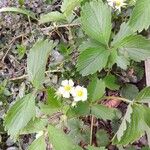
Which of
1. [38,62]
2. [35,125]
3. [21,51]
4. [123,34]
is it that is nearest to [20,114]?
[35,125]

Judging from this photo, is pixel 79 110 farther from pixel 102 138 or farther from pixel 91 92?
pixel 102 138

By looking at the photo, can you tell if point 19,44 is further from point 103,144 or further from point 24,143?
point 103,144

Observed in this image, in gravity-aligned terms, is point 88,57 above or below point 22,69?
above

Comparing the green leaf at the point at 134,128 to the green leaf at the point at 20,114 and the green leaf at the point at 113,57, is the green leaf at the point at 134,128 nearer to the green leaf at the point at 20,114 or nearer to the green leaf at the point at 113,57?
the green leaf at the point at 113,57

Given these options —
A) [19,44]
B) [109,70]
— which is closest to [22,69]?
[19,44]

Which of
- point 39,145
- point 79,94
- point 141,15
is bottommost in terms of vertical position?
point 39,145
